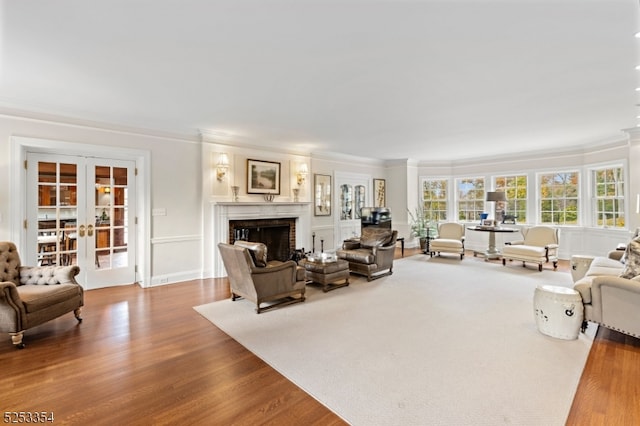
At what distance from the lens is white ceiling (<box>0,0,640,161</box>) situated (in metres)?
2.11

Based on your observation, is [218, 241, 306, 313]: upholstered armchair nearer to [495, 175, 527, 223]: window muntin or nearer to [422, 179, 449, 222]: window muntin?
[422, 179, 449, 222]: window muntin

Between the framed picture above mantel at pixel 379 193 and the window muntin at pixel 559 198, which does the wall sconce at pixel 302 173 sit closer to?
the framed picture above mantel at pixel 379 193

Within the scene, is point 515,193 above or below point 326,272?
above

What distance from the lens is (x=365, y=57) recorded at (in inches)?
109

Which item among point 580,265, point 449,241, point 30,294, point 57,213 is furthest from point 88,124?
point 580,265

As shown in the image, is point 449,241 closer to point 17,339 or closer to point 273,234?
point 273,234

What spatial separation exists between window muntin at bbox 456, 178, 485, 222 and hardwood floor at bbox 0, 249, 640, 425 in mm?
5749

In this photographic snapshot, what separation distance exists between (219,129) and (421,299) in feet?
14.2

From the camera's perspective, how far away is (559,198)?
24.0 feet

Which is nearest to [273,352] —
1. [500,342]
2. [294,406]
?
[294,406]

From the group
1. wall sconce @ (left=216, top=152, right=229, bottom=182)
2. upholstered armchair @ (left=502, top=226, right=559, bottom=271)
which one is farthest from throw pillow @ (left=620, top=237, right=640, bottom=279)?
wall sconce @ (left=216, top=152, right=229, bottom=182)

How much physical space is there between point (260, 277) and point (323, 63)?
2.53 metres

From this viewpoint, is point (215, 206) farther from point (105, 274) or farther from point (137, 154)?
point (105, 274)

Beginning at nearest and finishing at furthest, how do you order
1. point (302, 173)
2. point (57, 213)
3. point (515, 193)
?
1. point (57, 213)
2. point (302, 173)
3. point (515, 193)
